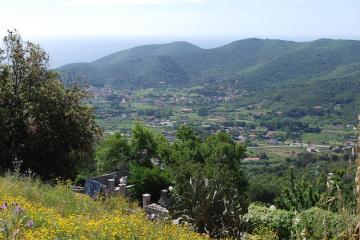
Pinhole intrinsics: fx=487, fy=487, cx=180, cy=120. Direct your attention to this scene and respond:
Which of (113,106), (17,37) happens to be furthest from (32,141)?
(113,106)

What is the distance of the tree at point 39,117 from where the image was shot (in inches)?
600

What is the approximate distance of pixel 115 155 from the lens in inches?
1050

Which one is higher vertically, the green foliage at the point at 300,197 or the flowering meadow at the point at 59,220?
the flowering meadow at the point at 59,220

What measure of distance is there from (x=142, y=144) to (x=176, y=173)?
393 inches

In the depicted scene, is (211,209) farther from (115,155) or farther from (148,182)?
(115,155)

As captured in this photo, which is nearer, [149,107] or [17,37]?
[17,37]

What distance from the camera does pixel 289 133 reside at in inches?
4766

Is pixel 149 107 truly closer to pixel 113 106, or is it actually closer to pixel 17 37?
pixel 113 106

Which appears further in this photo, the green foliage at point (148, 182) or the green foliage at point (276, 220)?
the green foliage at point (148, 182)

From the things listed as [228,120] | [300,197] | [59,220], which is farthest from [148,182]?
[228,120]

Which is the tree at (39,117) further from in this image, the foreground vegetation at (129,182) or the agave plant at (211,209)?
the agave plant at (211,209)

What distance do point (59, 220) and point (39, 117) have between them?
1014cm

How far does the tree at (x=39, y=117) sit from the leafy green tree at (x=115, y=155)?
959 centimetres

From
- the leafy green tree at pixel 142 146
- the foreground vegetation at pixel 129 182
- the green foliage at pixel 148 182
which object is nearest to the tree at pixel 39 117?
the foreground vegetation at pixel 129 182
